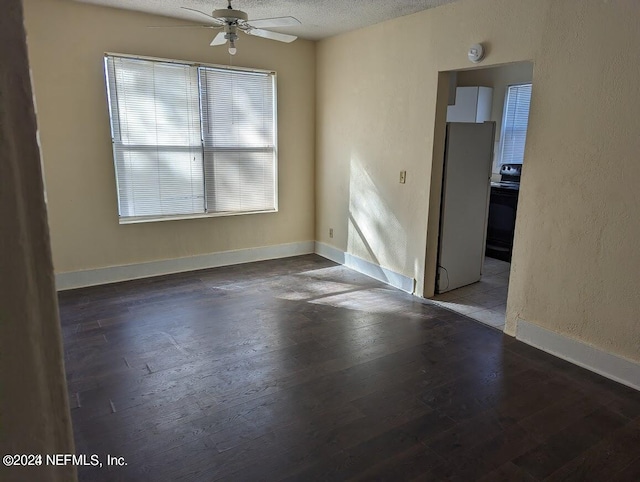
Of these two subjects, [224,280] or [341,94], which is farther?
[341,94]

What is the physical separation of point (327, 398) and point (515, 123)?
16.8ft

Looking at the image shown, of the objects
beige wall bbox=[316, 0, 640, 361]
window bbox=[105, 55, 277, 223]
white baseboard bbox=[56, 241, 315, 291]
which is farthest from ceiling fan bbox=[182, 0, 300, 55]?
white baseboard bbox=[56, 241, 315, 291]

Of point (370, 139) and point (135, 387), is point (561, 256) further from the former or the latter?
point (135, 387)

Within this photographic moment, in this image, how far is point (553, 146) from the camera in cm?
308

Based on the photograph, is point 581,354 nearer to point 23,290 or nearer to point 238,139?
point 23,290

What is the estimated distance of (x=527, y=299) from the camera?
3359 millimetres

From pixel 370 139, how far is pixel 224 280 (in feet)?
7.31

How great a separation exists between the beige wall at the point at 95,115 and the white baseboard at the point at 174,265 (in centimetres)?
7

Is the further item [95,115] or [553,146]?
[95,115]

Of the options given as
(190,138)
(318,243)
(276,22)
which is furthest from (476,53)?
(318,243)

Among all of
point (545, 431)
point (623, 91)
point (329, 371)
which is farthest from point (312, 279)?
point (623, 91)

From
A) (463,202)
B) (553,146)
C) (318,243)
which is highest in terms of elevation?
(553,146)

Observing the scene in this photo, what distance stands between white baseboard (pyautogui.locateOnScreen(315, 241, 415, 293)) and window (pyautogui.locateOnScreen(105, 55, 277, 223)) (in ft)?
3.20

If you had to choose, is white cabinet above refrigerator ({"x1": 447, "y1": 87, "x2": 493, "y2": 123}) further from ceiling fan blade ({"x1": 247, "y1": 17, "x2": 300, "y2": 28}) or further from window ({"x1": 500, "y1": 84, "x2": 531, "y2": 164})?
ceiling fan blade ({"x1": 247, "y1": 17, "x2": 300, "y2": 28})
